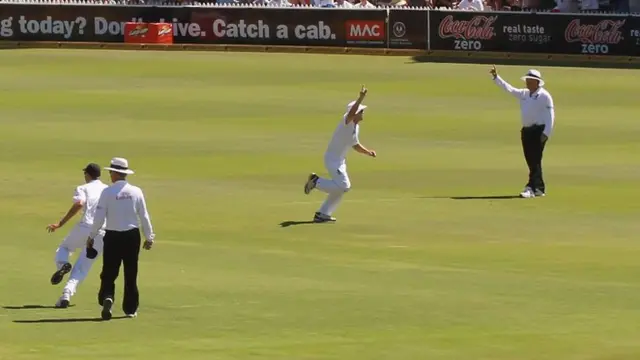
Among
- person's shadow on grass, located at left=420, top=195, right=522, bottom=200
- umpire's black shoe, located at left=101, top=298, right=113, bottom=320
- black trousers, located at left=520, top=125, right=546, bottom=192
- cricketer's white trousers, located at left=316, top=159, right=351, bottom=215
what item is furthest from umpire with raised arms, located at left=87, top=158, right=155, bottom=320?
black trousers, located at left=520, top=125, right=546, bottom=192

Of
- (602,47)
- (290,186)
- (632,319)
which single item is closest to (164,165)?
(290,186)

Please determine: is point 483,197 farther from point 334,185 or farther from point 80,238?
point 80,238

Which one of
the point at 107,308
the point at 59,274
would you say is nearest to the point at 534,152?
the point at 59,274

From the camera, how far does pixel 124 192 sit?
15.5 m

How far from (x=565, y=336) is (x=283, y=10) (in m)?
34.6

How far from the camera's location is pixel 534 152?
979 inches

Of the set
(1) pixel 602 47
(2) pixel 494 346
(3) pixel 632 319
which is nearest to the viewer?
(2) pixel 494 346

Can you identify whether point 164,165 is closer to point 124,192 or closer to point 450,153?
point 450,153

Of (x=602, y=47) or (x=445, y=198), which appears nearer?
(x=445, y=198)

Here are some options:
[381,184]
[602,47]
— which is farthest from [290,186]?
[602,47]

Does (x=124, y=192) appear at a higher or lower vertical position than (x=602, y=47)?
higher

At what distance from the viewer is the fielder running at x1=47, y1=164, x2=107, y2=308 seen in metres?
16.5

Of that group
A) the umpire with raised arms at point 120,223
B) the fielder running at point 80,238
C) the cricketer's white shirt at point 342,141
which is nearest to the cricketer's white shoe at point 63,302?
the fielder running at point 80,238

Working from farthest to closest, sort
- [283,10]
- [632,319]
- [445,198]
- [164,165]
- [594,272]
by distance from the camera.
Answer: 1. [283,10]
2. [164,165]
3. [445,198]
4. [594,272]
5. [632,319]
